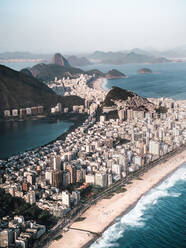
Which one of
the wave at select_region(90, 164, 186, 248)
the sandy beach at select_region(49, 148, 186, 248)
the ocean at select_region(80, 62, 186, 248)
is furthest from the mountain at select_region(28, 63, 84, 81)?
the ocean at select_region(80, 62, 186, 248)

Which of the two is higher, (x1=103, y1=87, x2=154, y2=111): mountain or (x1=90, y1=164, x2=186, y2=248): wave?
(x1=103, y1=87, x2=154, y2=111): mountain

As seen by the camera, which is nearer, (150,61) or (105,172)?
(105,172)

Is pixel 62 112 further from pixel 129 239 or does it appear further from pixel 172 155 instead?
pixel 129 239

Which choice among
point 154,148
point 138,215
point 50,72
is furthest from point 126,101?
point 50,72

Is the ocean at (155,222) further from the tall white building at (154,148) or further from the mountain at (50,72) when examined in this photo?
the mountain at (50,72)

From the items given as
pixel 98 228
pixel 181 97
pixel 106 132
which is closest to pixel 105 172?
pixel 98 228

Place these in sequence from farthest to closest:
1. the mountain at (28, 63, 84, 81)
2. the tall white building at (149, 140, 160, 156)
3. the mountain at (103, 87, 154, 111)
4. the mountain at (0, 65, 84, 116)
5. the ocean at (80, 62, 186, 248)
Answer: the mountain at (28, 63, 84, 81) < the mountain at (0, 65, 84, 116) < the mountain at (103, 87, 154, 111) < the tall white building at (149, 140, 160, 156) < the ocean at (80, 62, 186, 248)

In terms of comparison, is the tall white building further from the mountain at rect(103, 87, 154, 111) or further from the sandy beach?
the mountain at rect(103, 87, 154, 111)
